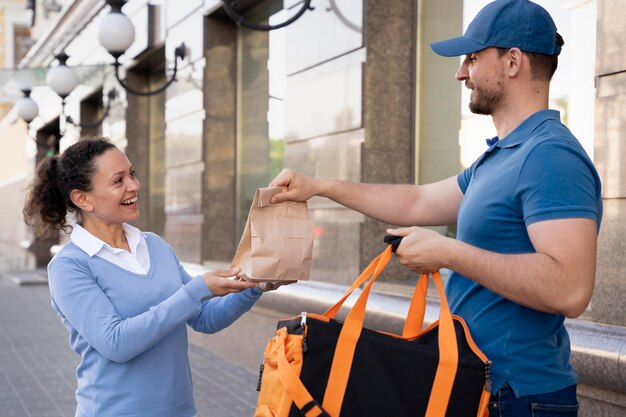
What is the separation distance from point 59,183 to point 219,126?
6426mm

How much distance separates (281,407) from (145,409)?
0.75 metres

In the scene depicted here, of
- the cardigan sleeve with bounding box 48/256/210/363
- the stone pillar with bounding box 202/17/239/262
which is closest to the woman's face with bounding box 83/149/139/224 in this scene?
the cardigan sleeve with bounding box 48/256/210/363

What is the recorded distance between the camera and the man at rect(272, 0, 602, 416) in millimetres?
1851

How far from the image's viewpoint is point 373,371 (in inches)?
83.0

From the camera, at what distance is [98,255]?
8.96 ft

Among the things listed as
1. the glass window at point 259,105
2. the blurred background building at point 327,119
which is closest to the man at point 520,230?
the blurred background building at point 327,119

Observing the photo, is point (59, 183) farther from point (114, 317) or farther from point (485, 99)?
point (485, 99)

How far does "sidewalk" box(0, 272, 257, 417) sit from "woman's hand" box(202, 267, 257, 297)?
375 centimetres

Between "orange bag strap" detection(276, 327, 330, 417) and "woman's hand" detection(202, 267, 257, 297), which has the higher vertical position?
"woman's hand" detection(202, 267, 257, 297)

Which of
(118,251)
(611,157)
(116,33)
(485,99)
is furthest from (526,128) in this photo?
(116,33)

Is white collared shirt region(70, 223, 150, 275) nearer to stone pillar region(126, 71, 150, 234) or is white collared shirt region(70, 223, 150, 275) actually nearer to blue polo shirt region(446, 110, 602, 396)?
blue polo shirt region(446, 110, 602, 396)

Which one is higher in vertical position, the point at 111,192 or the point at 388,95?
the point at 388,95

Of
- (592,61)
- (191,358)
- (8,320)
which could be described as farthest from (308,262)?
(8,320)

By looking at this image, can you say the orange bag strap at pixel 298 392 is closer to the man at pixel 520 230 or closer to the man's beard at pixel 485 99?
the man at pixel 520 230
